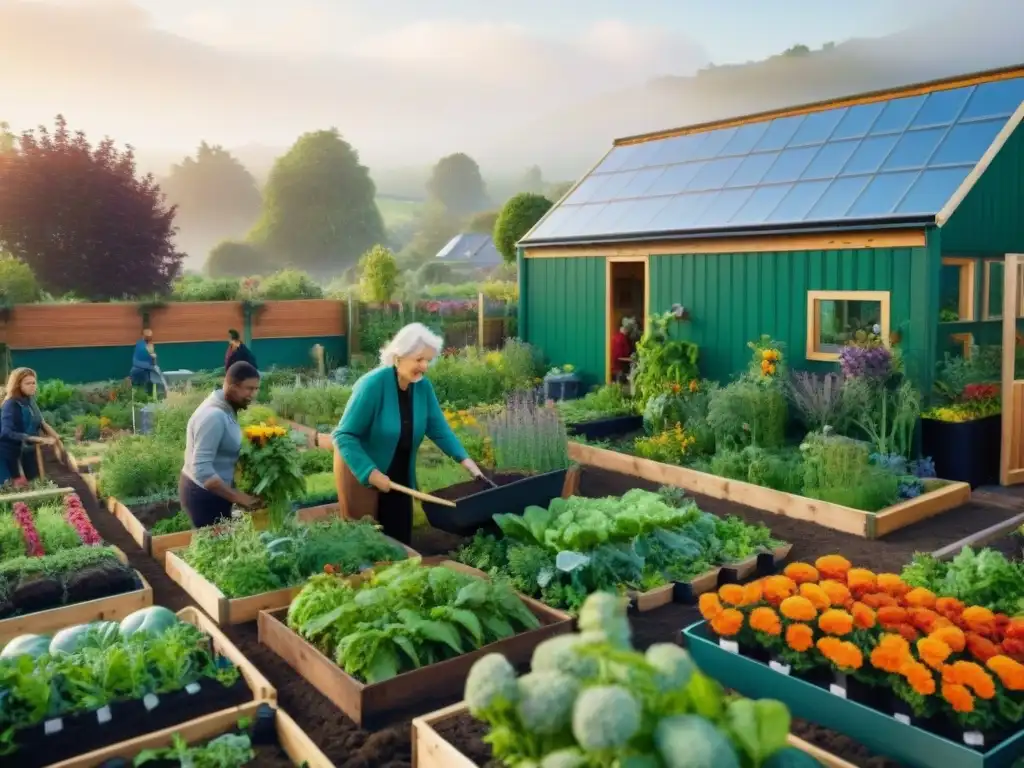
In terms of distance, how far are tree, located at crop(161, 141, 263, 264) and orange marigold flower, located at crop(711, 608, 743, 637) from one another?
109 m

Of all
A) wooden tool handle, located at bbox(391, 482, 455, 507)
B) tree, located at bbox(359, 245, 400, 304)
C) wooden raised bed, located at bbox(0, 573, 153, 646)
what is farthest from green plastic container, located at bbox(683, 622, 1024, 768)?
tree, located at bbox(359, 245, 400, 304)

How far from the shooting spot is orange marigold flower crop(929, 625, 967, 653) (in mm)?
3510

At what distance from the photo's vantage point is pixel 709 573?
5828 mm

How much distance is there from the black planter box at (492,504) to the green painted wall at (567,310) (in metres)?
6.90

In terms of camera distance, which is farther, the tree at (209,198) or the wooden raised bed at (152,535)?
the tree at (209,198)

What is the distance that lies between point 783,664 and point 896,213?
6474mm

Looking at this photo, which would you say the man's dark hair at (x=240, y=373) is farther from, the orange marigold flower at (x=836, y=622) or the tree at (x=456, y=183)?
the tree at (x=456, y=183)

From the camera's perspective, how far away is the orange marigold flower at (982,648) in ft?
11.6

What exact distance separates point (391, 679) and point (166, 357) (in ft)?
40.0

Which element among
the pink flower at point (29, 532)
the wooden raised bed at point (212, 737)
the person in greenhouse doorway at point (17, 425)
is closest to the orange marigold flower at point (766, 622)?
the wooden raised bed at point (212, 737)

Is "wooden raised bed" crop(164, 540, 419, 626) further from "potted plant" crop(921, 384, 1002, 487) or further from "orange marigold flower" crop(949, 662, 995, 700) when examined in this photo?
"potted plant" crop(921, 384, 1002, 487)

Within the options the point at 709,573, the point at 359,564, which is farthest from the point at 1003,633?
the point at 359,564

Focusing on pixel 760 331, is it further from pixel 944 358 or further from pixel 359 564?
pixel 359 564

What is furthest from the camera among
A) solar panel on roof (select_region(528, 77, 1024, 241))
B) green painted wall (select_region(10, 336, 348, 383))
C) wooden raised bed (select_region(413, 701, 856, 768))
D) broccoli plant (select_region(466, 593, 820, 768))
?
green painted wall (select_region(10, 336, 348, 383))
